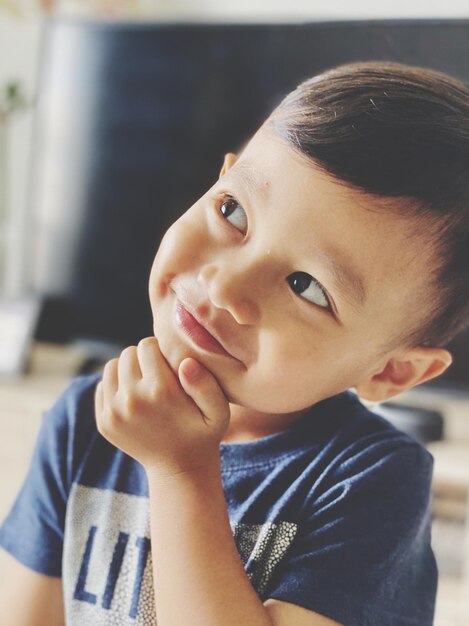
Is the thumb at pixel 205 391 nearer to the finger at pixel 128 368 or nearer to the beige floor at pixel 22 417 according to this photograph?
the finger at pixel 128 368

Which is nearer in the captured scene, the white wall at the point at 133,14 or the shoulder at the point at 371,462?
the shoulder at the point at 371,462

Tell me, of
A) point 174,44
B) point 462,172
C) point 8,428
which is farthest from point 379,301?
point 8,428

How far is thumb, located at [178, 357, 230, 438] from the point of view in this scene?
0.59 m

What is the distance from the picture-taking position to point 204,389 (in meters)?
0.59

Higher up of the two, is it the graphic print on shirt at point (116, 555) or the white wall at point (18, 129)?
the white wall at point (18, 129)

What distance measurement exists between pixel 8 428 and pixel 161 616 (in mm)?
1165

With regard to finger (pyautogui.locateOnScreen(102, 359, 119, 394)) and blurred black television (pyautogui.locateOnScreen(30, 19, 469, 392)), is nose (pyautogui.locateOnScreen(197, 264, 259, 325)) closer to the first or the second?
finger (pyautogui.locateOnScreen(102, 359, 119, 394))

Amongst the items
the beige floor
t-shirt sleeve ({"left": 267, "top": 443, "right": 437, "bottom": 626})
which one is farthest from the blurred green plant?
t-shirt sleeve ({"left": 267, "top": 443, "right": 437, "bottom": 626})

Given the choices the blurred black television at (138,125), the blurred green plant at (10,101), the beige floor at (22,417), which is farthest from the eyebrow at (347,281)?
the blurred green plant at (10,101)

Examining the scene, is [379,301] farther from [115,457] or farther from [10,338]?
[10,338]

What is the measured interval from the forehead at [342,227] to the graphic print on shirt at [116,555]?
0.24 m

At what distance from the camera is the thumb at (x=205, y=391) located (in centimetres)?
59

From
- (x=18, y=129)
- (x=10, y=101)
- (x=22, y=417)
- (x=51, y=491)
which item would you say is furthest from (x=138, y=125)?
(x=51, y=491)

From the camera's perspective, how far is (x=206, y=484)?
60cm
